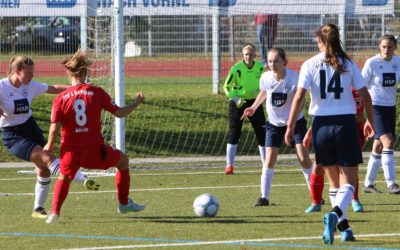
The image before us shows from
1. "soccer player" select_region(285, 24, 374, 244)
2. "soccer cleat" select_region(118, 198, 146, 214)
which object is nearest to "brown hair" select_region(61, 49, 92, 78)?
"soccer cleat" select_region(118, 198, 146, 214)

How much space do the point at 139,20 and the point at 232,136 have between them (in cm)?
543

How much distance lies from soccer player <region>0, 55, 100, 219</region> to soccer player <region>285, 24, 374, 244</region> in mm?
2981

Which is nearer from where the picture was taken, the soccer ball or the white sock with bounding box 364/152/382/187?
the soccer ball

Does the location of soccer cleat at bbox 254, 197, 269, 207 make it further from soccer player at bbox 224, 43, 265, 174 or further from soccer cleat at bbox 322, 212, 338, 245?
soccer player at bbox 224, 43, 265, 174

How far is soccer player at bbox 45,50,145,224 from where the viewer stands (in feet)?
34.6

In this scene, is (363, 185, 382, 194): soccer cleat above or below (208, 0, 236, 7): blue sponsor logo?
below

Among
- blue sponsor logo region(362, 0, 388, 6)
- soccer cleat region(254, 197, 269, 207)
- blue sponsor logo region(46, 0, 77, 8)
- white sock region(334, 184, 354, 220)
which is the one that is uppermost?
blue sponsor logo region(362, 0, 388, 6)

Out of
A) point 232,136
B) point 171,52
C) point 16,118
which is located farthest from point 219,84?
point 16,118

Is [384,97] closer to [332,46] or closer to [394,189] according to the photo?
[394,189]

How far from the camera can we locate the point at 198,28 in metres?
21.8

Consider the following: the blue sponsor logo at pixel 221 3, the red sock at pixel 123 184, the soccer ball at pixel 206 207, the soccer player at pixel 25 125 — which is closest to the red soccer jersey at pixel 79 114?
the red sock at pixel 123 184

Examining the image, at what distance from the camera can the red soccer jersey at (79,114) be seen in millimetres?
10539

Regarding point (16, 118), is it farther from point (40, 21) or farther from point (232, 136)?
point (40, 21)

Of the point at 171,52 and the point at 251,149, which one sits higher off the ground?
the point at 171,52
